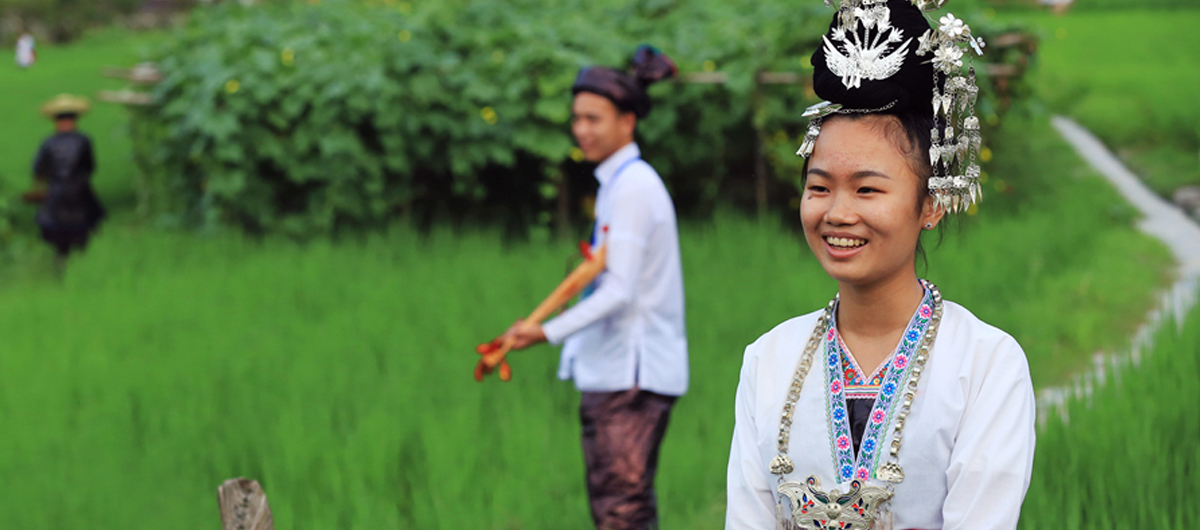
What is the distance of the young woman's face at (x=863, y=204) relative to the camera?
1.71 meters

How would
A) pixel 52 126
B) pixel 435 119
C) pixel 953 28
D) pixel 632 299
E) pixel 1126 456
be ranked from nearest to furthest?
pixel 953 28 → pixel 632 299 → pixel 1126 456 → pixel 435 119 → pixel 52 126

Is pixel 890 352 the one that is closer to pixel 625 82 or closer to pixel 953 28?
pixel 953 28

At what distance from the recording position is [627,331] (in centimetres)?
342

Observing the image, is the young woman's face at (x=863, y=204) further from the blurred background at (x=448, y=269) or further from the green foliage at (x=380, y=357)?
the green foliage at (x=380, y=357)

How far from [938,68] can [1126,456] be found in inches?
A: 99.5

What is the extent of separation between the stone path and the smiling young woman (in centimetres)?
266

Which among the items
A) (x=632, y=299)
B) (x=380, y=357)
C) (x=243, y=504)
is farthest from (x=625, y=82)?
(x=380, y=357)

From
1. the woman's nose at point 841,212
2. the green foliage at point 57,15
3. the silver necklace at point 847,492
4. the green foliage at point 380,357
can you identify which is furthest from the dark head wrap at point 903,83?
the green foliage at point 57,15

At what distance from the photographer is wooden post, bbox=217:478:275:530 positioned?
2512 millimetres

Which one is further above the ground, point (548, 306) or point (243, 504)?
point (548, 306)

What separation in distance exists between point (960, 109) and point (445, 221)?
7612mm

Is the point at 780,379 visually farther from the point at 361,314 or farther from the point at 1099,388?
the point at 361,314

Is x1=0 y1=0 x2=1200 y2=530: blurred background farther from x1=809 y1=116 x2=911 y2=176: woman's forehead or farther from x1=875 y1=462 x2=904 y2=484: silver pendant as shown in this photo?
x1=809 y1=116 x2=911 y2=176: woman's forehead

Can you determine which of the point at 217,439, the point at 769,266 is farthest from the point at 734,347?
the point at 217,439
